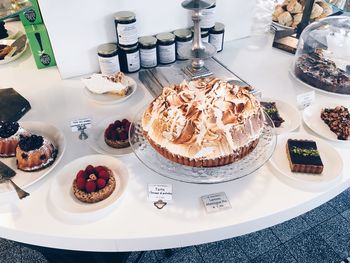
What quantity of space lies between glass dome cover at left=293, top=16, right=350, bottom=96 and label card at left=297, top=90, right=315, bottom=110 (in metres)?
0.10

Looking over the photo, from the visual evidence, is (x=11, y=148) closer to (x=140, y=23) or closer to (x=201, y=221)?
(x=201, y=221)

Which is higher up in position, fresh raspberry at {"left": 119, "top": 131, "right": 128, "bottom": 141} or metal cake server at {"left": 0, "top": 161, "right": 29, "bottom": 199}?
fresh raspberry at {"left": 119, "top": 131, "right": 128, "bottom": 141}

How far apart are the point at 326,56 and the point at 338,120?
0.45 metres

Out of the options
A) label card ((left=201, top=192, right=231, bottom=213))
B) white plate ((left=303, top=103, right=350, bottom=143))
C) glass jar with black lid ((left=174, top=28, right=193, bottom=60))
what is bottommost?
label card ((left=201, top=192, right=231, bottom=213))

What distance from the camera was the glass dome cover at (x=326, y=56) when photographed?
3.85ft

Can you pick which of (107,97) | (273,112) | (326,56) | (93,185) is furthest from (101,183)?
(326,56)

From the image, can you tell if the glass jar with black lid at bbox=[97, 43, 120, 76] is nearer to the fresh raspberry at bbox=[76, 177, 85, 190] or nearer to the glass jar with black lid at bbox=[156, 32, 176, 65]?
the glass jar with black lid at bbox=[156, 32, 176, 65]

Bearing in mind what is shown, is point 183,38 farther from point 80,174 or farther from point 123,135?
point 80,174

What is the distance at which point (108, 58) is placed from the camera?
3.95 feet

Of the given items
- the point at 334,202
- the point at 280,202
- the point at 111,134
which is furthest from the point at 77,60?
the point at 334,202

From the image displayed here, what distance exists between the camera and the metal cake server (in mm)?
821

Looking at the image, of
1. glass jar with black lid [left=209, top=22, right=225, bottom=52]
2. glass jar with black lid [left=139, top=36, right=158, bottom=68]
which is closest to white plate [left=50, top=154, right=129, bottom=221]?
glass jar with black lid [left=139, top=36, right=158, bottom=68]

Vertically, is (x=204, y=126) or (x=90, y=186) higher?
(x=204, y=126)

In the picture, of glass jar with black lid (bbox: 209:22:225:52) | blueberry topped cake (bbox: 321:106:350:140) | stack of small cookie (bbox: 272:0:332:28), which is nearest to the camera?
blueberry topped cake (bbox: 321:106:350:140)
